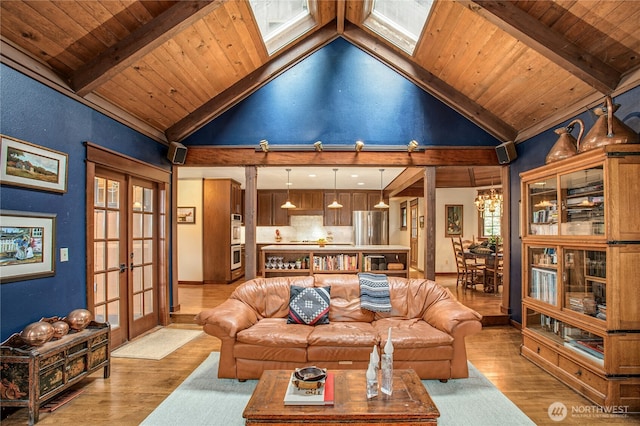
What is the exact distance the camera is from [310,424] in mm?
1921

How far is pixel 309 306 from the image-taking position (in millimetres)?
3576

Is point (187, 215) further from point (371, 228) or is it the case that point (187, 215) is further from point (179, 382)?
point (179, 382)

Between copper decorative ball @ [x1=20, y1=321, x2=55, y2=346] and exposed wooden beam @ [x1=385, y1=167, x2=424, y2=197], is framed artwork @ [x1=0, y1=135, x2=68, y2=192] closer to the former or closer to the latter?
copper decorative ball @ [x1=20, y1=321, x2=55, y2=346]

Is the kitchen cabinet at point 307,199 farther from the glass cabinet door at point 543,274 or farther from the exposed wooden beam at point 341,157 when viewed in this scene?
the glass cabinet door at point 543,274

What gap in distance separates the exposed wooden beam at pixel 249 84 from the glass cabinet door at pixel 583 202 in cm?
360

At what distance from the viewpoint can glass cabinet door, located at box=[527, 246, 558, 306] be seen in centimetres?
339

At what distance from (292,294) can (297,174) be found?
4151 mm

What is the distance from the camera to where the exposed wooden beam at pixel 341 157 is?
5035 mm

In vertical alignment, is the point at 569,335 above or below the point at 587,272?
below

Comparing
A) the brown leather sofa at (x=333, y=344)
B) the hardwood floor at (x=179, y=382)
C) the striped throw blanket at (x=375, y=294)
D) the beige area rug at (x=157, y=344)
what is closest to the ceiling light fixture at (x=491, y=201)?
the hardwood floor at (x=179, y=382)

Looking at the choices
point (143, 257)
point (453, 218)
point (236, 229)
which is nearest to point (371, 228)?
point (453, 218)

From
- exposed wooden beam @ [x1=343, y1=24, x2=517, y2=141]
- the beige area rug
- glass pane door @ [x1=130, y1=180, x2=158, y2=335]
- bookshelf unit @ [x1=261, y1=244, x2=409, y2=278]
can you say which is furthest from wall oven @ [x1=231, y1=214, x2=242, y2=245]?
exposed wooden beam @ [x1=343, y1=24, x2=517, y2=141]

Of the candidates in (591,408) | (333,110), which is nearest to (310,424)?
(591,408)

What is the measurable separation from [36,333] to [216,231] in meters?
5.33
